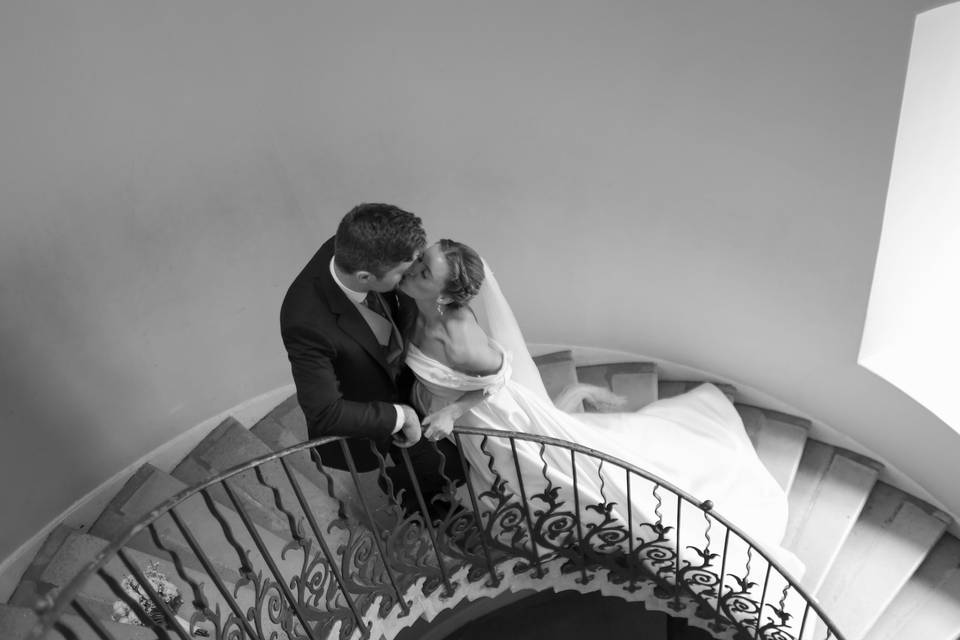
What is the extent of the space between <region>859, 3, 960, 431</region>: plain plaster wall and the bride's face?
10.1 ft

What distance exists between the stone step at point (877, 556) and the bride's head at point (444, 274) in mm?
4255

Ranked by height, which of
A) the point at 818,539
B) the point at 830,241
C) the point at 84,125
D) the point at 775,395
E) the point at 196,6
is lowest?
the point at 818,539

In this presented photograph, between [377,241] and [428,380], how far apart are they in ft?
3.12

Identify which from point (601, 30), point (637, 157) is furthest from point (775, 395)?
point (601, 30)

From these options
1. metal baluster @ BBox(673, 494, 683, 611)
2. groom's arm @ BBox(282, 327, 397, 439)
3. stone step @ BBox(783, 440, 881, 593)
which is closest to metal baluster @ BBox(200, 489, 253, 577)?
groom's arm @ BBox(282, 327, 397, 439)

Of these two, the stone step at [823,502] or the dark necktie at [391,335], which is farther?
the stone step at [823,502]

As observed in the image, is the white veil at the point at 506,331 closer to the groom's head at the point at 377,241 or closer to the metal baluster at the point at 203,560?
the groom's head at the point at 377,241

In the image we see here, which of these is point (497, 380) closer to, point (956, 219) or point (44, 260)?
point (44, 260)

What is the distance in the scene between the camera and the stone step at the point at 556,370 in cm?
637

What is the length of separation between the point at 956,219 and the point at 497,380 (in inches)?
145

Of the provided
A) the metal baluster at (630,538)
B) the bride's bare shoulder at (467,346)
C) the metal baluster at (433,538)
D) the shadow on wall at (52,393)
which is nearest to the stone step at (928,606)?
the metal baluster at (630,538)

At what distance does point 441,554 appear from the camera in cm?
431

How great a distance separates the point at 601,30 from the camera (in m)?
4.99

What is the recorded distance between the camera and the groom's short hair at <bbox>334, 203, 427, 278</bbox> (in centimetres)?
293
